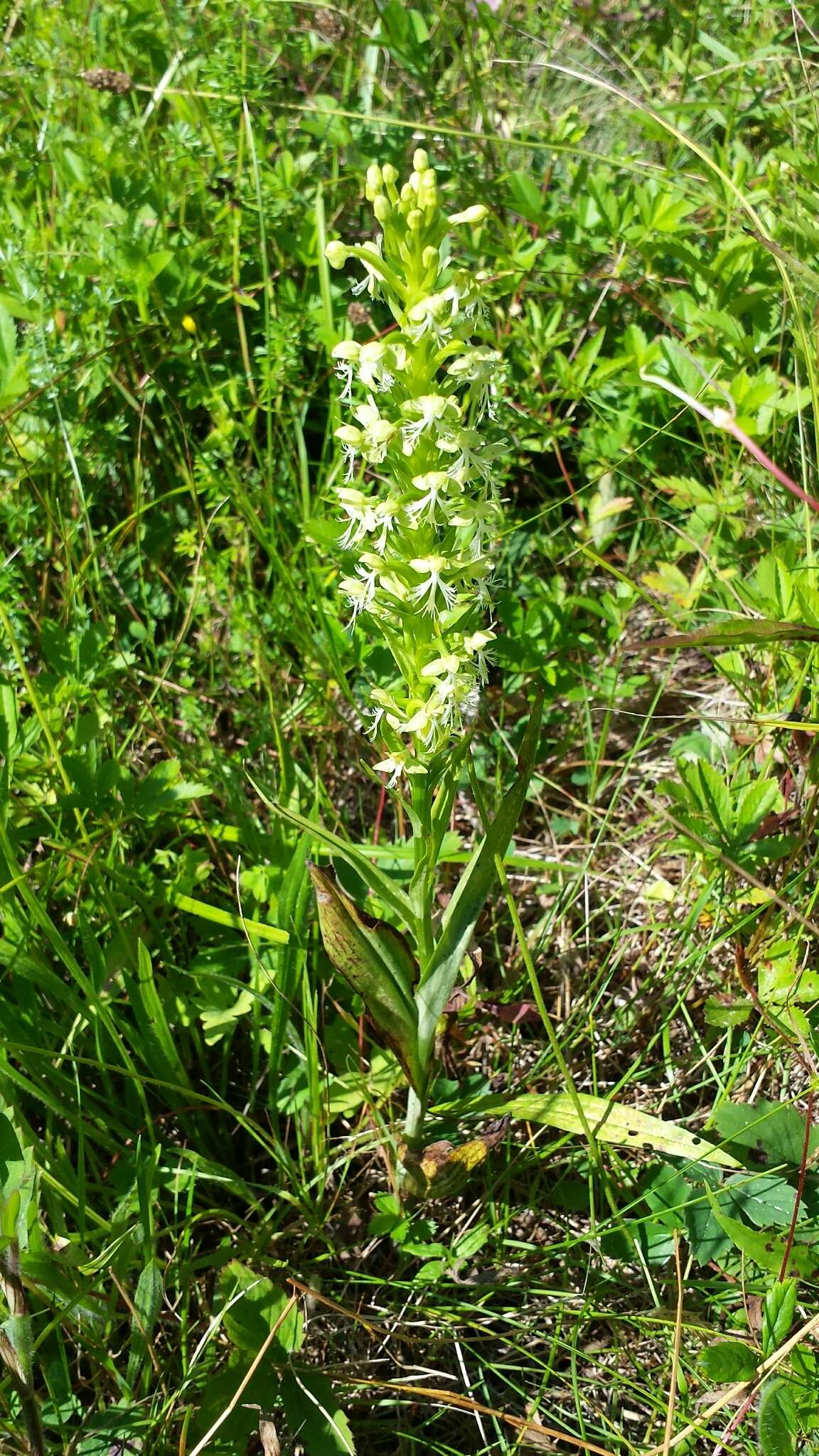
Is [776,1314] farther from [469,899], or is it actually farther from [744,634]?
[744,634]

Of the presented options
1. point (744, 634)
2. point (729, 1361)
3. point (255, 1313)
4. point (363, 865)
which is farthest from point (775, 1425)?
point (744, 634)

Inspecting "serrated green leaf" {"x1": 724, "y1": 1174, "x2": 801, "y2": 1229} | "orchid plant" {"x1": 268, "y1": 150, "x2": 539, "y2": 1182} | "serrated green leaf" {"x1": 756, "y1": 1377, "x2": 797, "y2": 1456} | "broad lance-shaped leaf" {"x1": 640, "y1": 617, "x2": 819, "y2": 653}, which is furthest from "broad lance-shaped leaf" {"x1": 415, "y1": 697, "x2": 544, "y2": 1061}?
Answer: "serrated green leaf" {"x1": 756, "y1": 1377, "x2": 797, "y2": 1456}

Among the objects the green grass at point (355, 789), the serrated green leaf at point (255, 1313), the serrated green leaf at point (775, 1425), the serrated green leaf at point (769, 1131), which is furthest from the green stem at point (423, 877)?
the serrated green leaf at point (775, 1425)

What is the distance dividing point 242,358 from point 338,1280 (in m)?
2.18

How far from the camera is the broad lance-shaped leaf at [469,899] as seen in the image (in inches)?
58.7

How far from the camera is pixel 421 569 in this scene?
4.35 feet

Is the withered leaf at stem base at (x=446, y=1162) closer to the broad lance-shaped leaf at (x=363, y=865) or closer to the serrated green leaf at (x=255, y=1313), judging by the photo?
the serrated green leaf at (x=255, y=1313)

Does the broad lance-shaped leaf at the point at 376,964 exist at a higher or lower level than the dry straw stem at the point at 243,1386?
higher

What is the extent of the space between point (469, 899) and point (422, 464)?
654 mm

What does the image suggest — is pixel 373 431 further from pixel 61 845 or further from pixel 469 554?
pixel 61 845

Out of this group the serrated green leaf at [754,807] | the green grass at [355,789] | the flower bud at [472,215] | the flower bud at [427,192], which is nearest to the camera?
the flower bud at [427,192]

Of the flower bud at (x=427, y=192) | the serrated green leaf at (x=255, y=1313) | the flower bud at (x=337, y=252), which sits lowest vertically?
the serrated green leaf at (x=255, y=1313)

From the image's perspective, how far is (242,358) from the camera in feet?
8.77

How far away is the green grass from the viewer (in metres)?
1.53
